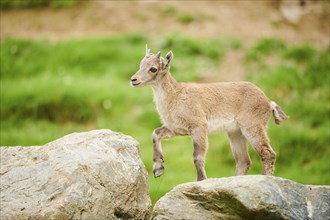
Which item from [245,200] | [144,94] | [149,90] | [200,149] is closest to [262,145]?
[200,149]

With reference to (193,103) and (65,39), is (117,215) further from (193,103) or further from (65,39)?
(65,39)

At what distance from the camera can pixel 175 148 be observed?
60.2ft

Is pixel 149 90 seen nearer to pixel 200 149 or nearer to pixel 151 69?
pixel 151 69

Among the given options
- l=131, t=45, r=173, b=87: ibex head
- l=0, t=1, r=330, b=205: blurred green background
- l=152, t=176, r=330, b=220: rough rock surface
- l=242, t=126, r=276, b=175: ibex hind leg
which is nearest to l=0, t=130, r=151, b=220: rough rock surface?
l=152, t=176, r=330, b=220: rough rock surface

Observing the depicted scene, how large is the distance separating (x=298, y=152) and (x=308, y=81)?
376 centimetres

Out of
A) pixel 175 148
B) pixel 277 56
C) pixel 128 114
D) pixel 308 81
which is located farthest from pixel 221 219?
pixel 277 56

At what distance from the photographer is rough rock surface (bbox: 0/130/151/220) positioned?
9.02 metres

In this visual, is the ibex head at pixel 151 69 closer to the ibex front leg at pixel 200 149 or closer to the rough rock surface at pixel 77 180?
the ibex front leg at pixel 200 149

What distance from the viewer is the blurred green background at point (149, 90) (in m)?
17.8

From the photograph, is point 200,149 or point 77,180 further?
point 200,149

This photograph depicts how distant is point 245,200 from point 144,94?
1179 cm

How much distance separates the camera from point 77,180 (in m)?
9.26

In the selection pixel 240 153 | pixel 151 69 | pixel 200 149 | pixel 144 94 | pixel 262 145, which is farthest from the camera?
pixel 144 94

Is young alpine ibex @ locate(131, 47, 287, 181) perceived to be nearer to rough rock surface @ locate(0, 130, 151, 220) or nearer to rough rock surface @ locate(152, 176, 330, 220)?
rough rock surface @ locate(0, 130, 151, 220)
